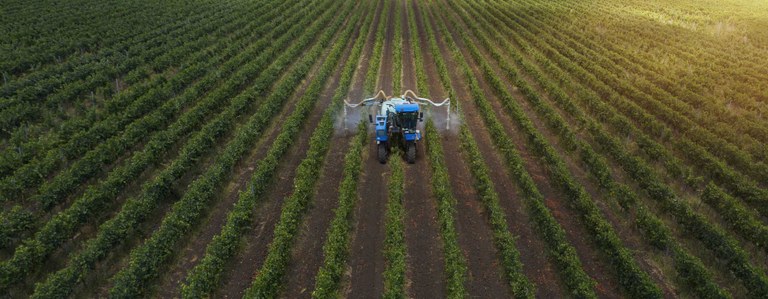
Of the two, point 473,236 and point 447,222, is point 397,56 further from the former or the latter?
point 447,222

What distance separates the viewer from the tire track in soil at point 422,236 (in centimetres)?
1462

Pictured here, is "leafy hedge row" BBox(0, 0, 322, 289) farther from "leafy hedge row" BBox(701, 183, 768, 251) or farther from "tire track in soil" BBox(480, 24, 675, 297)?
"leafy hedge row" BBox(701, 183, 768, 251)

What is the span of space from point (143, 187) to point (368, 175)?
897 cm

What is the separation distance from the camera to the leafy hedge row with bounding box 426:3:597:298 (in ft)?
44.8

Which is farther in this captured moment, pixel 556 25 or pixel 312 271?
pixel 556 25

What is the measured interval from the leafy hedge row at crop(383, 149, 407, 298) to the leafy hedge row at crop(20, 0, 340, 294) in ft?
27.8

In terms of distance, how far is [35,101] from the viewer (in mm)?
26578

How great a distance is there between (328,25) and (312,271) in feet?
144

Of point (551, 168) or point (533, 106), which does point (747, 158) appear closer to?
point (551, 168)

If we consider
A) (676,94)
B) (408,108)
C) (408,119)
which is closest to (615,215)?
(408,119)

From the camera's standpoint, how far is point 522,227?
17.4 meters

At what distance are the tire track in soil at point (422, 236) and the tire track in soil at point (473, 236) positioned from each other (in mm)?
920

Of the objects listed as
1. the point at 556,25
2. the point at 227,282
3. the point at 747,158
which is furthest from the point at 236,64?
the point at 556,25

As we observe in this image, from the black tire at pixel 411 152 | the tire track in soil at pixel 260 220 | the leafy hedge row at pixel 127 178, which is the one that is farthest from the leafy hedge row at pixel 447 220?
the leafy hedge row at pixel 127 178
